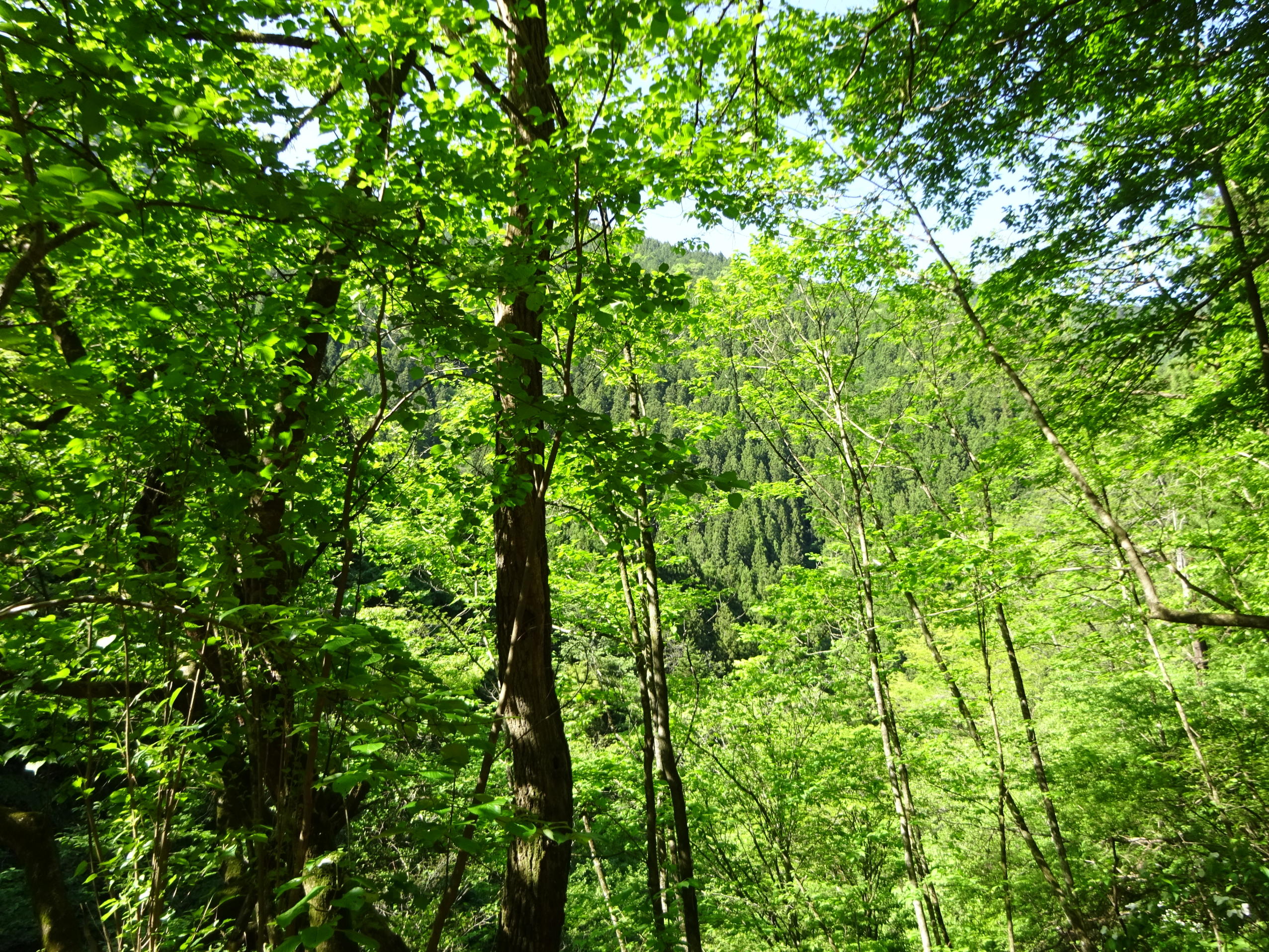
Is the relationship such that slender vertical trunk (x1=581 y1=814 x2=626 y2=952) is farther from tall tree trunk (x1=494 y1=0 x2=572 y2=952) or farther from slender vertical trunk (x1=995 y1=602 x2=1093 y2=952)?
tall tree trunk (x1=494 y1=0 x2=572 y2=952)

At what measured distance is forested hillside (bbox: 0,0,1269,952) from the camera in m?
1.61

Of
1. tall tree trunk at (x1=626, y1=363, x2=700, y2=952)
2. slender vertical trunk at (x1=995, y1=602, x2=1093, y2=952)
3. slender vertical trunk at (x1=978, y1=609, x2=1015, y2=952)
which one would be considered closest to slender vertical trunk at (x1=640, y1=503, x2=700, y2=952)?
tall tree trunk at (x1=626, y1=363, x2=700, y2=952)

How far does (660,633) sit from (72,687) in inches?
174

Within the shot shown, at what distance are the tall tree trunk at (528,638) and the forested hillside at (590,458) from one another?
27 mm

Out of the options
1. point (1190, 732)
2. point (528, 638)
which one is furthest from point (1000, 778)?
point (528, 638)

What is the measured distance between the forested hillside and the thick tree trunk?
2 centimetres

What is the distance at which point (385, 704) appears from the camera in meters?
1.49

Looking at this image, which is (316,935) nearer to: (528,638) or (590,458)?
(590,458)

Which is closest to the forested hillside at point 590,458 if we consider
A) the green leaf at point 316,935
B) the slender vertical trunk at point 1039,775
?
the green leaf at point 316,935

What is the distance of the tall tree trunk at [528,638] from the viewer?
2.52 metres

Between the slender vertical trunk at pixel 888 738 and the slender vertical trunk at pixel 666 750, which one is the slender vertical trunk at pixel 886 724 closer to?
the slender vertical trunk at pixel 888 738

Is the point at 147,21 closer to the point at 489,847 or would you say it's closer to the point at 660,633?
the point at 489,847

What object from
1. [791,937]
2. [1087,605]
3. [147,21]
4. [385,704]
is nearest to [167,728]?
[385,704]

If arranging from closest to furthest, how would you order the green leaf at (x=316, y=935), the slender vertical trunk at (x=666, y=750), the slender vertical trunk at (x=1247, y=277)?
the green leaf at (x=316, y=935) < the slender vertical trunk at (x=1247, y=277) < the slender vertical trunk at (x=666, y=750)
